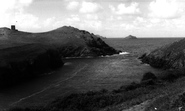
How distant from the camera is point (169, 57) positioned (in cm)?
9338

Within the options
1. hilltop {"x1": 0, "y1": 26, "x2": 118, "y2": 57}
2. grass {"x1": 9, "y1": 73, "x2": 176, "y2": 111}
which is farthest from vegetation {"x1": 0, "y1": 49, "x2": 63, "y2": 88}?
hilltop {"x1": 0, "y1": 26, "x2": 118, "y2": 57}

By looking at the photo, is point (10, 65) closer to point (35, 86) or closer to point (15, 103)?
point (35, 86)

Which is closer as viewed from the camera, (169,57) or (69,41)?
(169,57)

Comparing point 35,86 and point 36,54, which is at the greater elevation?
point 36,54

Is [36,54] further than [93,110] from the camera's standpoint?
Yes

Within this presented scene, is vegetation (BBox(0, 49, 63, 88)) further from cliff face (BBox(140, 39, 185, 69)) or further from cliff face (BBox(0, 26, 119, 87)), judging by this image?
cliff face (BBox(140, 39, 185, 69))

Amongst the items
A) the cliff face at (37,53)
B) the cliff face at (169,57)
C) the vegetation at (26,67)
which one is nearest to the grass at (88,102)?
the vegetation at (26,67)

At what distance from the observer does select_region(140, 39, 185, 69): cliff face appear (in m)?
85.3

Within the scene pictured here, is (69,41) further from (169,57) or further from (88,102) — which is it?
(88,102)

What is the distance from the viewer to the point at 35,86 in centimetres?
6631

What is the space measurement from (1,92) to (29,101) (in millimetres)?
14258

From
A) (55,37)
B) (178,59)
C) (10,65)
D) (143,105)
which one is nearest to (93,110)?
(143,105)

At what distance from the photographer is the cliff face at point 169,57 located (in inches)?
3360

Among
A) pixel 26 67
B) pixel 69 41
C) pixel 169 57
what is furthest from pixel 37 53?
pixel 69 41
